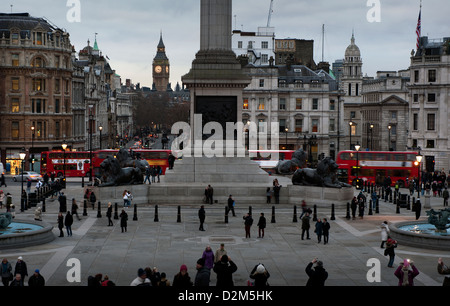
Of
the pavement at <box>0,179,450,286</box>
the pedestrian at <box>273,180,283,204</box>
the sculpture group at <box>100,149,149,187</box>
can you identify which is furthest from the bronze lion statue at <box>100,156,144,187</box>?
the pedestrian at <box>273,180,283,204</box>

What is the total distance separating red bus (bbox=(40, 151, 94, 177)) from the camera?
220 ft

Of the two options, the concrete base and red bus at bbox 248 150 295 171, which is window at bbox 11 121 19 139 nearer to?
red bus at bbox 248 150 295 171

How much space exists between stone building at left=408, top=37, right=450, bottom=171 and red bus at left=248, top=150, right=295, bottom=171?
57.1 ft

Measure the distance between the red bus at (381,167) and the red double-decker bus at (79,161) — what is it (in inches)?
668

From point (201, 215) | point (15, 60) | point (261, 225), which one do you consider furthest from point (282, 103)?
point (261, 225)

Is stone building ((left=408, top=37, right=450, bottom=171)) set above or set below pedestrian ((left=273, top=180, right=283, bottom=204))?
above

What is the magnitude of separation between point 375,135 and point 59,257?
300 ft

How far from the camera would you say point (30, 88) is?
79938mm

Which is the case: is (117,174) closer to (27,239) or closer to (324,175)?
(324,175)

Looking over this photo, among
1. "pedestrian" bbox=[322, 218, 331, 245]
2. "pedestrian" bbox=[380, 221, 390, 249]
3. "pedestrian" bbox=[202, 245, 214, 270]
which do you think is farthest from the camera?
"pedestrian" bbox=[322, 218, 331, 245]

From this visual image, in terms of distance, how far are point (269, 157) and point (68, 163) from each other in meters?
20.3

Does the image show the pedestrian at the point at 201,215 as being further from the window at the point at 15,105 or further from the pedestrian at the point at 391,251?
the window at the point at 15,105

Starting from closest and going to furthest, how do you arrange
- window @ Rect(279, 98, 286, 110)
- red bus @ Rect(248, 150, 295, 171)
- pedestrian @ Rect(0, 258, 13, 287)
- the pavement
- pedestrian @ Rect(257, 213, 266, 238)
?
pedestrian @ Rect(0, 258, 13, 287)
the pavement
pedestrian @ Rect(257, 213, 266, 238)
red bus @ Rect(248, 150, 295, 171)
window @ Rect(279, 98, 286, 110)
